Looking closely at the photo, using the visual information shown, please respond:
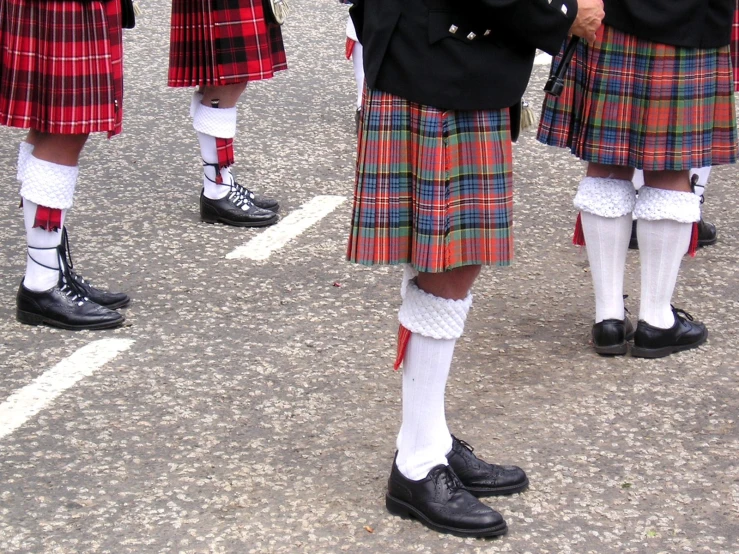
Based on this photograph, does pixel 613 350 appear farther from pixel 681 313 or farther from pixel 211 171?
pixel 211 171

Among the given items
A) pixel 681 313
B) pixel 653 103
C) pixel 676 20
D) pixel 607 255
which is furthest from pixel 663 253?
pixel 676 20

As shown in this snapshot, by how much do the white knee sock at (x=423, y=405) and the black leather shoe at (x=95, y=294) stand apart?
139 cm

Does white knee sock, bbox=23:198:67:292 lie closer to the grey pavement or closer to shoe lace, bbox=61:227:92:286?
shoe lace, bbox=61:227:92:286

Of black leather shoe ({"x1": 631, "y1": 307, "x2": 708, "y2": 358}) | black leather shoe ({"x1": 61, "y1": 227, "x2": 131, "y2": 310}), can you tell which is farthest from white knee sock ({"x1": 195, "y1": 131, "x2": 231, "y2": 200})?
black leather shoe ({"x1": 631, "y1": 307, "x2": 708, "y2": 358})

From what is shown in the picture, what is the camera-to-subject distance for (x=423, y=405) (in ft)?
8.15

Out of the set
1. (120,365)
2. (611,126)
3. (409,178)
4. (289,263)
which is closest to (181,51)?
(289,263)

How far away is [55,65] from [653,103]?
1705mm

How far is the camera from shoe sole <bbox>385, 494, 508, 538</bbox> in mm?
2420

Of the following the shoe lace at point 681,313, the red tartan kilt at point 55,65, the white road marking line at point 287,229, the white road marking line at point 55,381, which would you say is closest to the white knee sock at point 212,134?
the white road marking line at point 287,229

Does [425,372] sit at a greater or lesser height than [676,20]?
lesser

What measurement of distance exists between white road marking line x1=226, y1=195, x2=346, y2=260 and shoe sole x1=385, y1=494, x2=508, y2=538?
1.66 metres

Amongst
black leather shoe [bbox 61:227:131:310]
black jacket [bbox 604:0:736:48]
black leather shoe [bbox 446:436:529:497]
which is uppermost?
black jacket [bbox 604:0:736:48]

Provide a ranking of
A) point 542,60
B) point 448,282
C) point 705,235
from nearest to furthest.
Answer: point 448,282
point 705,235
point 542,60

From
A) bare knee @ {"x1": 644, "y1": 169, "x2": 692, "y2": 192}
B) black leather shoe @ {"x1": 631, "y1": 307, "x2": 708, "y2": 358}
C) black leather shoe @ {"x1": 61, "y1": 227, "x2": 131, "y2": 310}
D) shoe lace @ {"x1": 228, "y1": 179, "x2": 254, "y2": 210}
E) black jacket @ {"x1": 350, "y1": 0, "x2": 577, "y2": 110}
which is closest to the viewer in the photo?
black jacket @ {"x1": 350, "y1": 0, "x2": 577, "y2": 110}
